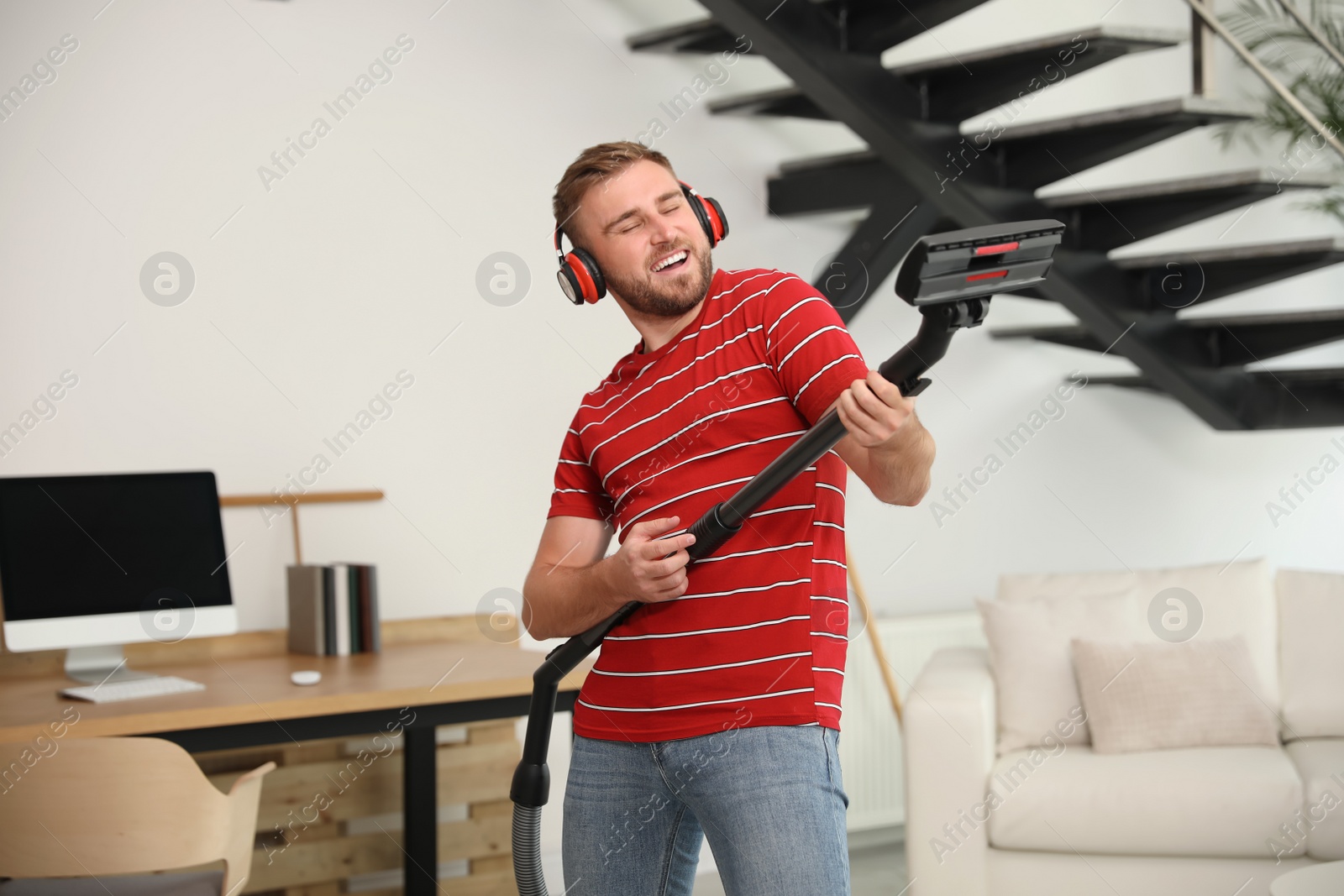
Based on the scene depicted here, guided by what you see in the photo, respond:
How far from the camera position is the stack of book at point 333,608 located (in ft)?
9.16

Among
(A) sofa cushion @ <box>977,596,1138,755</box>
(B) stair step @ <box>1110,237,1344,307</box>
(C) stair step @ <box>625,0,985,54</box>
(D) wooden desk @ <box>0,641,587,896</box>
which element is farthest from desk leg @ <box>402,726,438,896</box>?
(B) stair step @ <box>1110,237,1344,307</box>

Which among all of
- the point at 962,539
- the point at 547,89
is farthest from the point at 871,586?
the point at 547,89

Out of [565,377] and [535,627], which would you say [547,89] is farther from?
[535,627]

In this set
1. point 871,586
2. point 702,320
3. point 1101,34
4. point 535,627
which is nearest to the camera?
point 702,320

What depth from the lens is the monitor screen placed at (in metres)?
2.51

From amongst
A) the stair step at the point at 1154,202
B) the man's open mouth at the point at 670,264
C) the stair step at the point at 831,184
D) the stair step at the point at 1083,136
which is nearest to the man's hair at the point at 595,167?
the man's open mouth at the point at 670,264

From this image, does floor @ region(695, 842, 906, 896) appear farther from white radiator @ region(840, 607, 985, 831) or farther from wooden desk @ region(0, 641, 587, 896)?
wooden desk @ region(0, 641, 587, 896)

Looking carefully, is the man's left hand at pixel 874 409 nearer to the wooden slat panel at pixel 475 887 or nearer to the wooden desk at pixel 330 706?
the wooden desk at pixel 330 706

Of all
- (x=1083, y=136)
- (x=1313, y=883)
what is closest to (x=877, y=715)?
(x=1313, y=883)

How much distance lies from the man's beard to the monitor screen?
1646 mm

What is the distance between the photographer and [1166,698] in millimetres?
3000

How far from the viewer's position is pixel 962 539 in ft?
13.0

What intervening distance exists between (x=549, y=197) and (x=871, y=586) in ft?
5.33

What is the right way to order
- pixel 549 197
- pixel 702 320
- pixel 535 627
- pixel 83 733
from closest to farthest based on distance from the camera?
1. pixel 702 320
2. pixel 535 627
3. pixel 83 733
4. pixel 549 197
